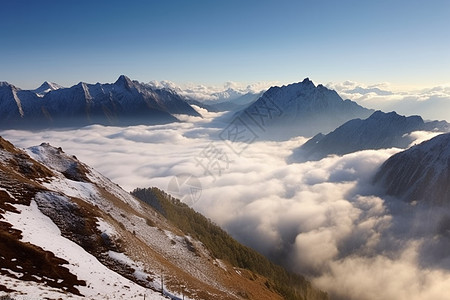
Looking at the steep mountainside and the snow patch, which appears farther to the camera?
the snow patch

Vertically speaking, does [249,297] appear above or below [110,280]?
below

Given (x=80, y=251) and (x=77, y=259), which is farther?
(x=80, y=251)

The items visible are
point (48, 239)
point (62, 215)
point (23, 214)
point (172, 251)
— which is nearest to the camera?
point (48, 239)

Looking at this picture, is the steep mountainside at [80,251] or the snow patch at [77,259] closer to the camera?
the steep mountainside at [80,251]

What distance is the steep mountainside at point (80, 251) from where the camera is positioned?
4509 cm

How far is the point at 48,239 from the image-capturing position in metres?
58.5

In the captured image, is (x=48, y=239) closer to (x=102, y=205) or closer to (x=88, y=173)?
(x=102, y=205)

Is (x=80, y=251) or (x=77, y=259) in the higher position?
(x=77, y=259)

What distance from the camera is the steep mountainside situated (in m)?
45.1

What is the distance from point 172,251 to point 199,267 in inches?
404

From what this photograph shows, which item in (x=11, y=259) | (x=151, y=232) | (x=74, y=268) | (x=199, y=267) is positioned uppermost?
(x=11, y=259)

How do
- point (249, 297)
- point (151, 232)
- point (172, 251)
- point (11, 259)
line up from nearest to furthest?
point (11, 259) < point (249, 297) < point (172, 251) < point (151, 232)

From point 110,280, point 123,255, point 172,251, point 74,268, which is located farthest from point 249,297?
point 74,268

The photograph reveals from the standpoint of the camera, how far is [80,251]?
60.5 meters
